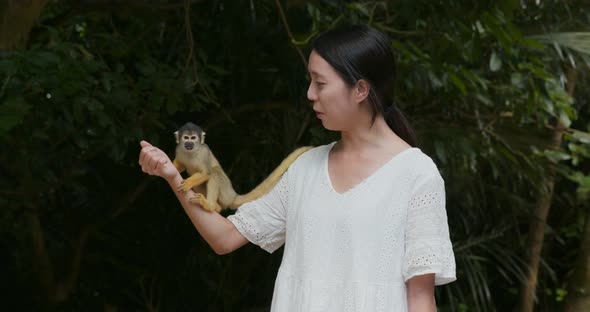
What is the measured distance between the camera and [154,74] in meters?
3.13

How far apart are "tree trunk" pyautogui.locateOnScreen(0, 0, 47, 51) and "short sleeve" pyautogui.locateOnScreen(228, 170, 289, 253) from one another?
1443 mm

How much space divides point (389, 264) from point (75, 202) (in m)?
2.93

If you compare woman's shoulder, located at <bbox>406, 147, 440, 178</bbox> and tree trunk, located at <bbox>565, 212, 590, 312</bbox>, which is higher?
woman's shoulder, located at <bbox>406, 147, 440, 178</bbox>

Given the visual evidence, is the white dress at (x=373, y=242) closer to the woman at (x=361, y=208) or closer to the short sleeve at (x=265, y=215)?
the woman at (x=361, y=208)

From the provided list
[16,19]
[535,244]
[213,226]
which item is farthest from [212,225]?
[535,244]

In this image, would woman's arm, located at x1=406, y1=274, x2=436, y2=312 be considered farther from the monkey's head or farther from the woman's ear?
the monkey's head

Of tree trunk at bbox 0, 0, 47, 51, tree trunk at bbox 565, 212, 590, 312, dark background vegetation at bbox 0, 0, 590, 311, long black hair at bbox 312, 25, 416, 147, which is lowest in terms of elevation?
tree trunk at bbox 565, 212, 590, 312

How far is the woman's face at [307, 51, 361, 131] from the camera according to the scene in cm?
150

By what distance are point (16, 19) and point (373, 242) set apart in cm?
181

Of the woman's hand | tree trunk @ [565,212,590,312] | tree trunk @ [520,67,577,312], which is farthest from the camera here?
tree trunk @ [520,67,577,312]

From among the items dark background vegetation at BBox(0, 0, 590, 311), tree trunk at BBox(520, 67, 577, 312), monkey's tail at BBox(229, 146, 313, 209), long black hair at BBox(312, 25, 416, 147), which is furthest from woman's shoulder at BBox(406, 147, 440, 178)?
tree trunk at BBox(520, 67, 577, 312)

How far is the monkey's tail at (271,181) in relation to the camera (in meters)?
1.71

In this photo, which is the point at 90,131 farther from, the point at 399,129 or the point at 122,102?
the point at 399,129

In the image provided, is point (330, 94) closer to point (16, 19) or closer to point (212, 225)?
point (212, 225)
